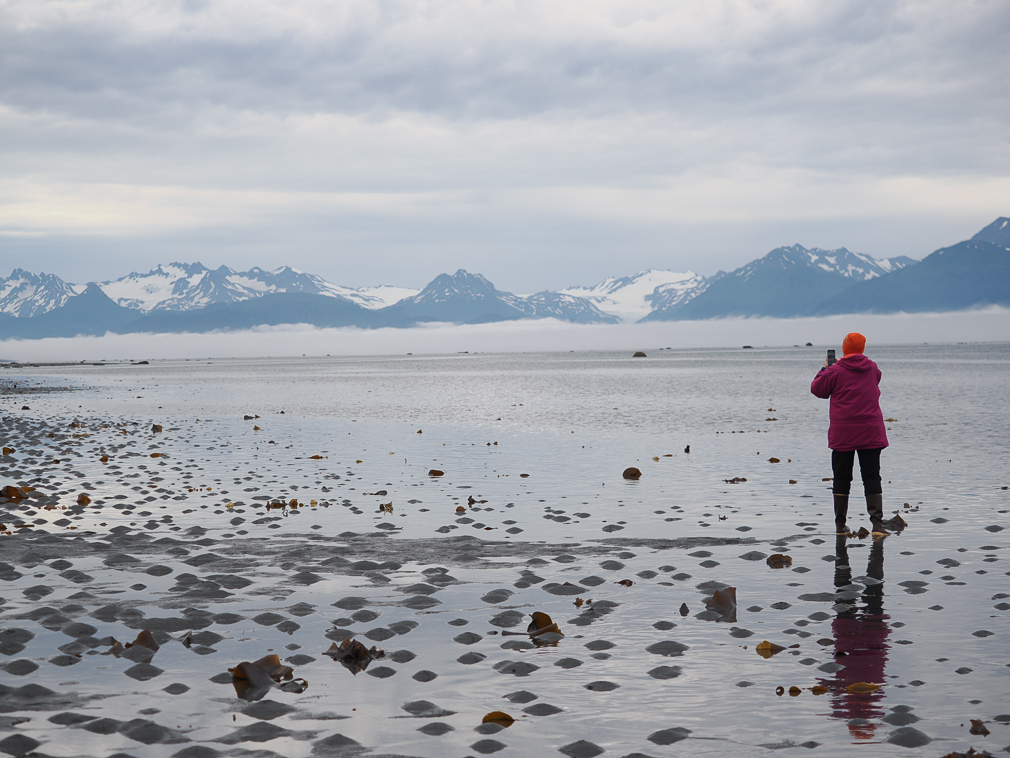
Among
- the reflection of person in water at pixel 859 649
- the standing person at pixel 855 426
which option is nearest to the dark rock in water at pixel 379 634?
the reflection of person in water at pixel 859 649

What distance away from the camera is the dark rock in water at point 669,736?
23.7 feet

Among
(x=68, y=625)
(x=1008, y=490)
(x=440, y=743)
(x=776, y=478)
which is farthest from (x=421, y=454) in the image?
(x=440, y=743)

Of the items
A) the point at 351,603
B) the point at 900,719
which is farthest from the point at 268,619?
the point at 900,719

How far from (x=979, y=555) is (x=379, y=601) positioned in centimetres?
1013

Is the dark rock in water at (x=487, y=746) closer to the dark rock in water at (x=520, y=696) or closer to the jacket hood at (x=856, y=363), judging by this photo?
the dark rock in water at (x=520, y=696)

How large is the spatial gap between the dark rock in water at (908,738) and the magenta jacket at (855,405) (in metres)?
9.99

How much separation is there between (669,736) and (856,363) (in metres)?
11.5

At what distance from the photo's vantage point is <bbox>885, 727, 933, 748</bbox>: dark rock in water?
6992 mm

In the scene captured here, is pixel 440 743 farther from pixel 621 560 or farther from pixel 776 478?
pixel 776 478

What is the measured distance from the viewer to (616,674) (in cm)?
878

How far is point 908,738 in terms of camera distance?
7.09 meters

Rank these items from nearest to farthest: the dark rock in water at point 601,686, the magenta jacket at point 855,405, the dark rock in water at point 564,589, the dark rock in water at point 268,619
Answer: the dark rock in water at point 601,686, the dark rock in water at point 268,619, the dark rock in water at point 564,589, the magenta jacket at point 855,405

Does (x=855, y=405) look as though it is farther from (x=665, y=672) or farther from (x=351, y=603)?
(x=351, y=603)

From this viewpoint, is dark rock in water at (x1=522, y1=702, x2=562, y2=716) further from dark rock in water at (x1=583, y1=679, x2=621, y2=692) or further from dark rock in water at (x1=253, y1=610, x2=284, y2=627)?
dark rock in water at (x1=253, y1=610, x2=284, y2=627)
